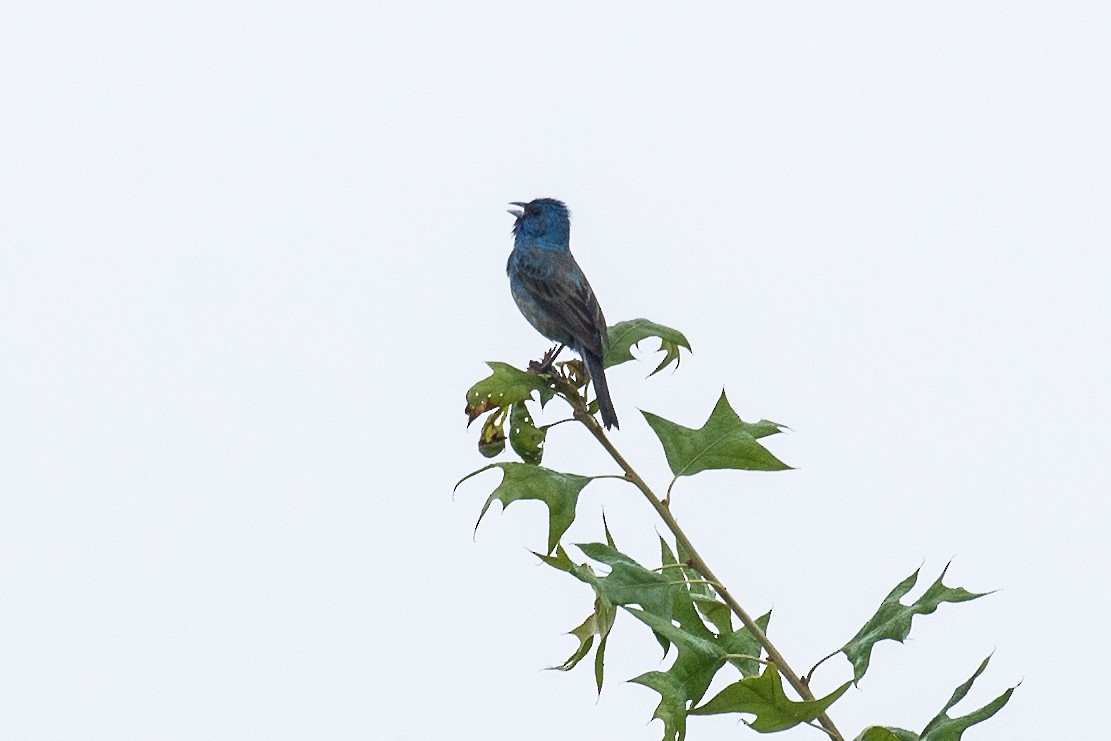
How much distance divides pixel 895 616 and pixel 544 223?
278 inches

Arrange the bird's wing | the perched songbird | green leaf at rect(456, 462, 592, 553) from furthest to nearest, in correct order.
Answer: the perched songbird
the bird's wing
green leaf at rect(456, 462, 592, 553)

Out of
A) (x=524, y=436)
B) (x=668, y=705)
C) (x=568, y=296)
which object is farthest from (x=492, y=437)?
(x=568, y=296)

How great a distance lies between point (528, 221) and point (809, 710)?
7733 millimetres

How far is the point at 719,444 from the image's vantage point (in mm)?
4281

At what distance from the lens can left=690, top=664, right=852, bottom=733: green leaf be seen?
334cm

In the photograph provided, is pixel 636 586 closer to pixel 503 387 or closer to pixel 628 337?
pixel 503 387

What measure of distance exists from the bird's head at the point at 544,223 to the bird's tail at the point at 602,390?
245 centimetres

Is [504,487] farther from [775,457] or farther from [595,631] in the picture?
[775,457]

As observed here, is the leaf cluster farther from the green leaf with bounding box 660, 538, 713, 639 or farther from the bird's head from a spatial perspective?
the bird's head

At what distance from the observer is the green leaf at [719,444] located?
4.28 metres

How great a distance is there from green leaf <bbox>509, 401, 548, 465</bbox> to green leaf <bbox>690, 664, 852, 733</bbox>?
1378 mm

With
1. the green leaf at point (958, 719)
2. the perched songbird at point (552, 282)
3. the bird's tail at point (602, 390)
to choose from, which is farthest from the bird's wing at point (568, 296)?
the green leaf at point (958, 719)

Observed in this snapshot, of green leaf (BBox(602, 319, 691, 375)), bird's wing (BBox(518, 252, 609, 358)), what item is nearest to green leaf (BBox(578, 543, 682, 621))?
green leaf (BBox(602, 319, 691, 375))

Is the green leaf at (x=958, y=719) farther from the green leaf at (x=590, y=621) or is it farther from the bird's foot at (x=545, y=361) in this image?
the bird's foot at (x=545, y=361)
